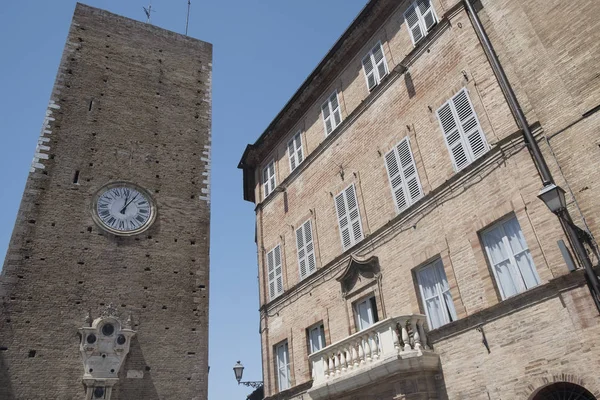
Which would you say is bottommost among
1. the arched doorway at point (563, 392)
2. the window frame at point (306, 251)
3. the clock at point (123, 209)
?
the arched doorway at point (563, 392)

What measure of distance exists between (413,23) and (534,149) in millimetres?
5559

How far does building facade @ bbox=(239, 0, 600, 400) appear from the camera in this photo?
790 centimetres

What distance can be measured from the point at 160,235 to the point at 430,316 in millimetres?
11560

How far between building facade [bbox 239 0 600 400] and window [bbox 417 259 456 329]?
3cm

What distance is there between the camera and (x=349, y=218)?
13.0 metres

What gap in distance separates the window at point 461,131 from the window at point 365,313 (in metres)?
3.89

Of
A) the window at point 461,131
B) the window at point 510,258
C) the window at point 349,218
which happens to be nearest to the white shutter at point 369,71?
the window at point 349,218

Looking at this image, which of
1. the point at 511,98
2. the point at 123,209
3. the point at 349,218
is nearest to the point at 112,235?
the point at 123,209

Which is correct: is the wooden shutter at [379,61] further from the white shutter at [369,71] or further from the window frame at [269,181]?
the window frame at [269,181]

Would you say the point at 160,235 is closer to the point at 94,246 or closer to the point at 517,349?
the point at 94,246

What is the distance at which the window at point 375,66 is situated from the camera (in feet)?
43.4

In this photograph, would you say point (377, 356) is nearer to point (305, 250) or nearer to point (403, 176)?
point (403, 176)

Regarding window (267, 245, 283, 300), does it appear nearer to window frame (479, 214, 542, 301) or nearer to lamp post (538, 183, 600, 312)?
window frame (479, 214, 542, 301)

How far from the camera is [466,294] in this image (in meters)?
9.19
